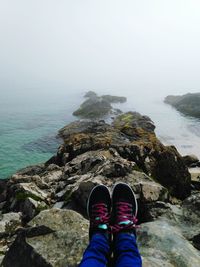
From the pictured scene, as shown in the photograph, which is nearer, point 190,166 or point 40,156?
point 190,166

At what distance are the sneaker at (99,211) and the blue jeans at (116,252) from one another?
312 millimetres

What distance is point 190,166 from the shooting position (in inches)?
1284

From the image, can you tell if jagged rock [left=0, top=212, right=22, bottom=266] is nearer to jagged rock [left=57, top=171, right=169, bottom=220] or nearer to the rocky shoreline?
the rocky shoreline

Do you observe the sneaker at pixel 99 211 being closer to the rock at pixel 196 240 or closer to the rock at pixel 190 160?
the rock at pixel 196 240

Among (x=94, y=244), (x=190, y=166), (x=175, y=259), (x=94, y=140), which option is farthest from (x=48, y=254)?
(x=190, y=166)

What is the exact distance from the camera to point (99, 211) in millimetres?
7090

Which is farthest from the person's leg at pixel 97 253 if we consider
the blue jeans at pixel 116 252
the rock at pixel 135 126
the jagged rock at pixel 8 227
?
the rock at pixel 135 126

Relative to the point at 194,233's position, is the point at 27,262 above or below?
above

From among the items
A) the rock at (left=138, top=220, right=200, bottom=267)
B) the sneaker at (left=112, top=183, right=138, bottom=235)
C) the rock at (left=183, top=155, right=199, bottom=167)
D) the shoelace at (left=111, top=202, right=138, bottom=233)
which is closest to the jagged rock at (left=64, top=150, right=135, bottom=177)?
the rock at (left=138, top=220, right=200, bottom=267)

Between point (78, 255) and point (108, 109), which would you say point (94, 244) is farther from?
point (108, 109)

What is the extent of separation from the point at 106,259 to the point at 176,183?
50.0 ft

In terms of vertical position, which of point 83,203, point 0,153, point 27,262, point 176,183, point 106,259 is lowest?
point 0,153

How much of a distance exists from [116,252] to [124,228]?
2.61 feet

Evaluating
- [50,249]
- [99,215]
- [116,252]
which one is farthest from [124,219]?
[50,249]
